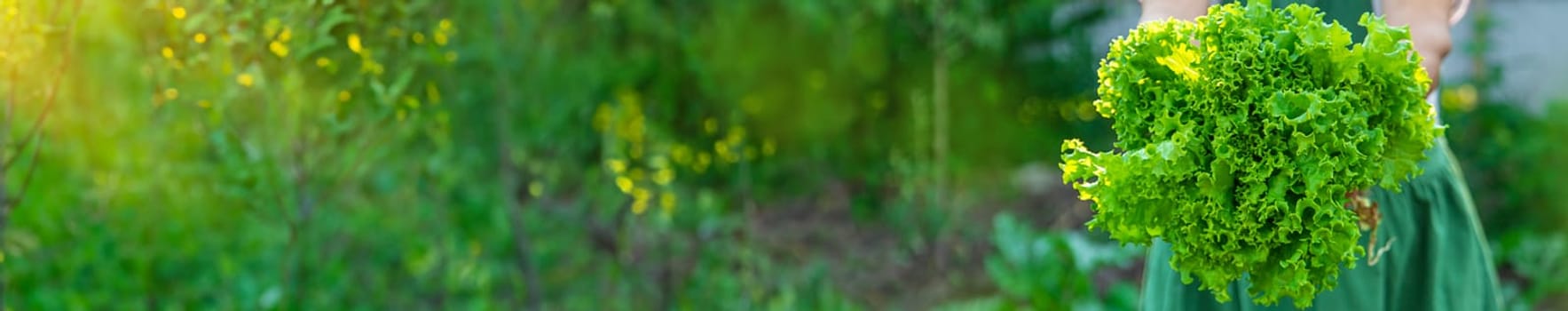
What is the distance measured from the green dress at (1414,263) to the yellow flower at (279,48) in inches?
58.0

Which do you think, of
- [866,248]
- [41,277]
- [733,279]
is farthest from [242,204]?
[866,248]

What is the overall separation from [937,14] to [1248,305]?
2545 mm

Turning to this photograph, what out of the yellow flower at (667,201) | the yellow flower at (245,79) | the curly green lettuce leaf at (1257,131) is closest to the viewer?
the curly green lettuce leaf at (1257,131)

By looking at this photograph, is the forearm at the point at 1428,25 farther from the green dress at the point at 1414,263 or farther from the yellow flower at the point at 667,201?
the yellow flower at the point at 667,201

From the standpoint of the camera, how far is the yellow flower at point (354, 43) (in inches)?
98.4

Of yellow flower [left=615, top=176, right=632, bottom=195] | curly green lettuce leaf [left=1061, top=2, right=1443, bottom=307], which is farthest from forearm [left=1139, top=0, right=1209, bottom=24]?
yellow flower [left=615, top=176, right=632, bottom=195]

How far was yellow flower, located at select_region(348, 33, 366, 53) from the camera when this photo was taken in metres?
2.50

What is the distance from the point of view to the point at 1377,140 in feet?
5.08

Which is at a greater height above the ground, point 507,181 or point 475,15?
point 475,15

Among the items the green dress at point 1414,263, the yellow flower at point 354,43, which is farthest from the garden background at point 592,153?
the green dress at point 1414,263

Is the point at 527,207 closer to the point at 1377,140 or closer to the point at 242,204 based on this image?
the point at 242,204

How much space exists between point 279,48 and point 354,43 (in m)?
0.13

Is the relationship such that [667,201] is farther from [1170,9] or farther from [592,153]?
[1170,9]

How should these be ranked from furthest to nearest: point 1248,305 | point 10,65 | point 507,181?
point 507,181, point 10,65, point 1248,305
